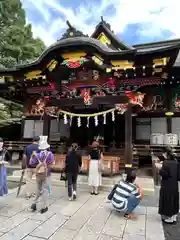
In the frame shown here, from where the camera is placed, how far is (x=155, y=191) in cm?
648

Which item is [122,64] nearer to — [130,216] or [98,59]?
[98,59]

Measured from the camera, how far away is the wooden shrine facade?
24.4ft

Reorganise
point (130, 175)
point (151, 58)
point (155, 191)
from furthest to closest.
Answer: point (151, 58), point (155, 191), point (130, 175)

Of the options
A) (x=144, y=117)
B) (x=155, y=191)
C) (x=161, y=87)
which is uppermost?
(x=161, y=87)

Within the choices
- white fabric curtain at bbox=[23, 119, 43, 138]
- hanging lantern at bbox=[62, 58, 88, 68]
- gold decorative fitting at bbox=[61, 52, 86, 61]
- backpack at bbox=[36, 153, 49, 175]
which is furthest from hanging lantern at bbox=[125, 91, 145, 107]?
white fabric curtain at bbox=[23, 119, 43, 138]

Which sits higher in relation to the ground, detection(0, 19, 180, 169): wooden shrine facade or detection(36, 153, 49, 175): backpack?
detection(0, 19, 180, 169): wooden shrine facade

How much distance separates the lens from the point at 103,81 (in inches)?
327

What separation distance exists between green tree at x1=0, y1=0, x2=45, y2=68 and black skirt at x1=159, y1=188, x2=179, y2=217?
628 inches

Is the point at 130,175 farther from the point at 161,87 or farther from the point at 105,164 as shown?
the point at 161,87

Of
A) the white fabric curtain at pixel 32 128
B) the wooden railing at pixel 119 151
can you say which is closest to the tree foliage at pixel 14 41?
the white fabric curtain at pixel 32 128

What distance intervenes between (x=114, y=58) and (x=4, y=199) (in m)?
5.97

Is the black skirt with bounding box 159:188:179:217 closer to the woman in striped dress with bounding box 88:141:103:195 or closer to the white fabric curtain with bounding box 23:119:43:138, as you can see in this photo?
the woman in striped dress with bounding box 88:141:103:195

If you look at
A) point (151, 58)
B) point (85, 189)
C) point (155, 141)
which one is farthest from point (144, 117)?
point (85, 189)

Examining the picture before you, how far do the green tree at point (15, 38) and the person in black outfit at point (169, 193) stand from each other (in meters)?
15.8
